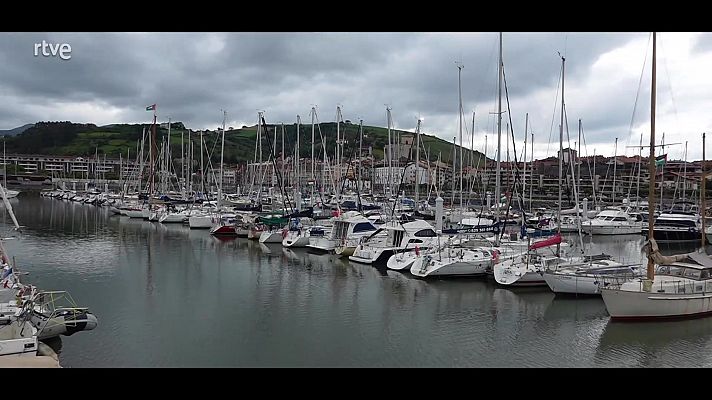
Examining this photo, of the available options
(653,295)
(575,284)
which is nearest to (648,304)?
(653,295)

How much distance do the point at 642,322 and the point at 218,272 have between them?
1828 centimetres

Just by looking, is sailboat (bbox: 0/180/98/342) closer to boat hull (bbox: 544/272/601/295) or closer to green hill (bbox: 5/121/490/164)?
boat hull (bbox: 544/272/601/295)

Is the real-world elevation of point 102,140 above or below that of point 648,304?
above

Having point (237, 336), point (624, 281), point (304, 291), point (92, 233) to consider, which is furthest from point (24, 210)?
point (624, 281)

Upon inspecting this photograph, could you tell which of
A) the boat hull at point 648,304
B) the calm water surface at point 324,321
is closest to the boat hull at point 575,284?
the calm water surface at point 324,321

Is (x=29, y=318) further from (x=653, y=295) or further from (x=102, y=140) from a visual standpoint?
(x=102, y=140)

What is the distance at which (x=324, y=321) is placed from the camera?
17.5 metres

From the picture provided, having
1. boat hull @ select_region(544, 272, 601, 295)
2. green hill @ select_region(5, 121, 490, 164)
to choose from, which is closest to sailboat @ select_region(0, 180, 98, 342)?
boat hull @ select_region(544, 272, 601, 295)

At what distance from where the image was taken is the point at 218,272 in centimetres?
2666

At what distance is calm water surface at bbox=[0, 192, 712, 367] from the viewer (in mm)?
14250

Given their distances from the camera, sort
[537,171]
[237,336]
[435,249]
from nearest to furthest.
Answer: [237,336], [435,249], [537,171]

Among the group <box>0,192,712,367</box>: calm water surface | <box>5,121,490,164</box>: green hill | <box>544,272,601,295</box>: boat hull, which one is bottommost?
<box>0,192,712,367</box>: calm water surface
